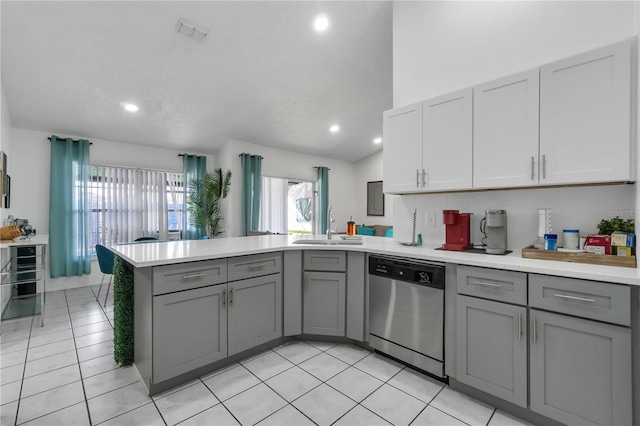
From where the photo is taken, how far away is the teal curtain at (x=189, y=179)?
5555mm

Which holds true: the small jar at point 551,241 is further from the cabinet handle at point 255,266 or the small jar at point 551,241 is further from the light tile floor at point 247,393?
the cabinet handle at point 255,266

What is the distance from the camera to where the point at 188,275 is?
1.88m

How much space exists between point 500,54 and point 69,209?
18.9 feet

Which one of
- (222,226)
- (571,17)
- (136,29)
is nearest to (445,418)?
(571,17)

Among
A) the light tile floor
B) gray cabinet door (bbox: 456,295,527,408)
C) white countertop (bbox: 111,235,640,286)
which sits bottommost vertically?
the light tile floor

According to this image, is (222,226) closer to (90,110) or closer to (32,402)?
(90,110)

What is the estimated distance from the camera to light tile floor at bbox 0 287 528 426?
1615 mm

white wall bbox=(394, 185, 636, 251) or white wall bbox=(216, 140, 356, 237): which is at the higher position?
white wall bbox=(216, 140, 356, 237)

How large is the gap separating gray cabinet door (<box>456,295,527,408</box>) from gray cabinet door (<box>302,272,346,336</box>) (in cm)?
95

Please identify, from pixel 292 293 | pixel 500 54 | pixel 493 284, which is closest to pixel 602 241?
pixel 493 284

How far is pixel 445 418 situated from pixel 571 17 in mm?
2690

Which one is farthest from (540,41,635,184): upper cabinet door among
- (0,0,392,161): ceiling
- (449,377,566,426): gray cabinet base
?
(0,0,392,161): ceiling

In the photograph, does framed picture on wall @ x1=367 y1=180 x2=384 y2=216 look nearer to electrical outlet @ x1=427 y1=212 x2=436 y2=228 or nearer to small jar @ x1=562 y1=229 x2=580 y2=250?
electrical outlet @ x1=427 y1=212 x2=436 y2=228

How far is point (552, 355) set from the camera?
1.47 metres
